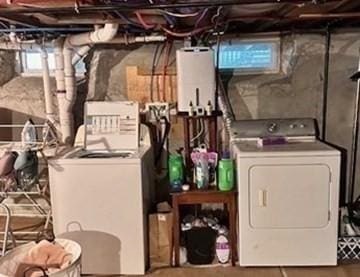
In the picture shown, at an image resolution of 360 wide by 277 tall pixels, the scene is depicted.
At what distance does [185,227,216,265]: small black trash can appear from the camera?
352 centimetres

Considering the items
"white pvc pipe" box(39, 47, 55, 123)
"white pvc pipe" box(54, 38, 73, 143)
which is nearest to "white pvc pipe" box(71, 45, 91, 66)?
"white pvc pipe" box(54, 38, 73, 143)

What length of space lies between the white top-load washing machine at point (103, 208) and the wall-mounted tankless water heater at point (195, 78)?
615 millimetres

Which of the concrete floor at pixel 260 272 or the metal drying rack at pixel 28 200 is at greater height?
the metal drying rack at pixel 28 200

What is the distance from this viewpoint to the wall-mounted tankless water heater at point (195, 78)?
365cm

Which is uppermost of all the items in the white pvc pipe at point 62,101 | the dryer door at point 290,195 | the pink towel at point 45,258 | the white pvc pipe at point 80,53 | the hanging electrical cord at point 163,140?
the white pvc pipe at point 80,53

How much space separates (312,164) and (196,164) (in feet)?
2.72

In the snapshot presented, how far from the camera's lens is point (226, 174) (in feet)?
11.2

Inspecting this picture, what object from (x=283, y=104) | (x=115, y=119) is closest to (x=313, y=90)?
(x=283, y=104)

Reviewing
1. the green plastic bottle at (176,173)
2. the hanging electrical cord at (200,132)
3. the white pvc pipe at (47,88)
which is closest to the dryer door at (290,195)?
the green plastic bottle at (176,173)

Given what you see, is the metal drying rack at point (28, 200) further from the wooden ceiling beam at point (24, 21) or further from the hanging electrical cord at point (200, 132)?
the hanging electrical cord at point (200, 132)

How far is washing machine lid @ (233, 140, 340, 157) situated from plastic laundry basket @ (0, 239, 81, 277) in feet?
4.24

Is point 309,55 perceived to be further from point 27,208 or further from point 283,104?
point 27,208

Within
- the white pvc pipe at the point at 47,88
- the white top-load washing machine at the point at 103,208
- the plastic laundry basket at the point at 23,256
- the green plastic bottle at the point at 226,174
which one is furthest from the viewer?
the white pvc pipe at the point at 47,88

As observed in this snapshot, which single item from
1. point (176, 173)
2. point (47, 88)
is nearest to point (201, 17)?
Answer: point (176, 173)
